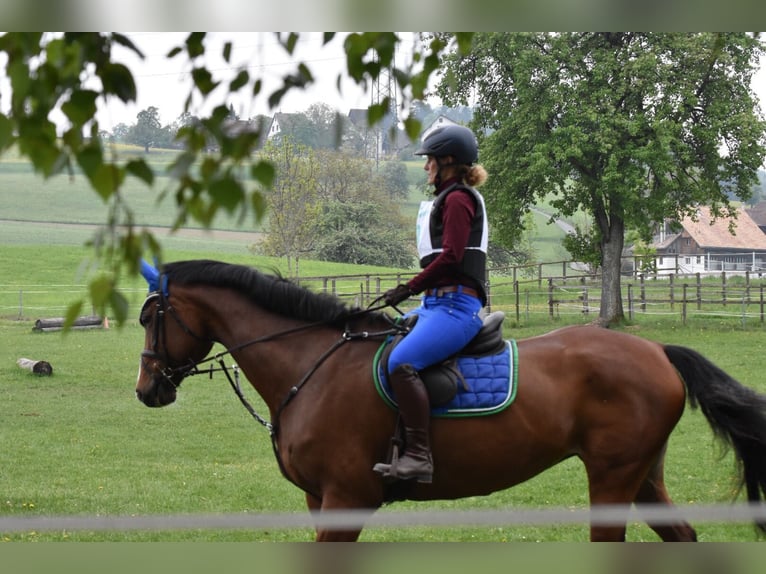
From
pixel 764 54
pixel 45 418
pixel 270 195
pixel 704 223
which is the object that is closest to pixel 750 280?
pixel 704 223

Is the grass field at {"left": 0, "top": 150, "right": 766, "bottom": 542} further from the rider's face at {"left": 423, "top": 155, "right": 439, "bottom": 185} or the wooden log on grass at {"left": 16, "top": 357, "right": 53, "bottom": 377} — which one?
the rider's face at {"left": 423, "top": 155, "right": 439, "bottom": 185}

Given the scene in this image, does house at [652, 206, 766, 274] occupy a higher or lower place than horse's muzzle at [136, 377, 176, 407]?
higher

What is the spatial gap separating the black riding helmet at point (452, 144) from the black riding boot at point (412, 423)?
37.0 inches

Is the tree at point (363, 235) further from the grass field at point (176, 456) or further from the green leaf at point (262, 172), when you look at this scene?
the green leaf at point (262, 172)

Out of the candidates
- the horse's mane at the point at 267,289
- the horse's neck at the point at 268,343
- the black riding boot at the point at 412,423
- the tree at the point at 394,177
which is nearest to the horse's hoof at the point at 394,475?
the black riding boot at the point at 412,423

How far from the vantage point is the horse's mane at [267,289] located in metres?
4.20

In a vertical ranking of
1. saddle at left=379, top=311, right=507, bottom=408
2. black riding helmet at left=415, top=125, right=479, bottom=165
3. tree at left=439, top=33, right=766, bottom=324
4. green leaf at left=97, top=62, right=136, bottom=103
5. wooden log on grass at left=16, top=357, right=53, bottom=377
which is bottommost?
wooden log on grass at left=16, top=357, right=53, bottom=377

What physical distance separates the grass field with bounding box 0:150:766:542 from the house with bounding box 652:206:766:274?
3816mm

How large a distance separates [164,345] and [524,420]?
5.63 feet

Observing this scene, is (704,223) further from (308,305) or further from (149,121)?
(308,305)

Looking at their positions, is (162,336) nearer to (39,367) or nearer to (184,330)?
(184,330)

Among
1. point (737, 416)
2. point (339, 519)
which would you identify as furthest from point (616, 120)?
point (339, 519)

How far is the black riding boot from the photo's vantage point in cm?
375

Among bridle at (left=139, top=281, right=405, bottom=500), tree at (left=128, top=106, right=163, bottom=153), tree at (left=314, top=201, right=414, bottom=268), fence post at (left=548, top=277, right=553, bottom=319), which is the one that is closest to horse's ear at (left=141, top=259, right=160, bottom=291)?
bridle at (left=139, top=281, right=405, bottom=500)
